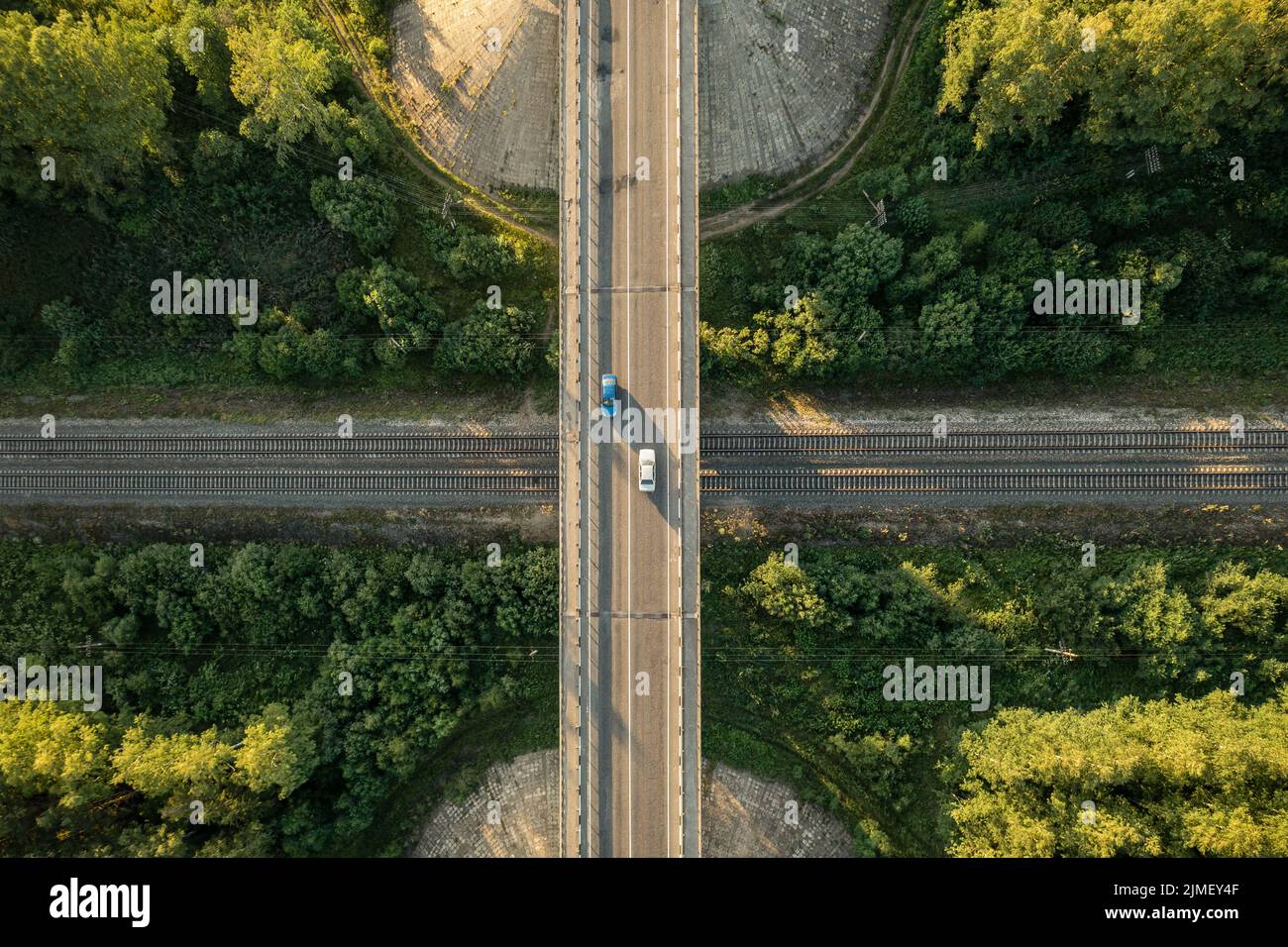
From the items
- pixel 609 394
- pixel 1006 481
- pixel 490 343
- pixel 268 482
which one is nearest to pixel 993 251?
pixel 1006 481

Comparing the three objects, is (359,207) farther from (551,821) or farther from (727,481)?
(551,821)

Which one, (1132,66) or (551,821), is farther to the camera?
(551,821)

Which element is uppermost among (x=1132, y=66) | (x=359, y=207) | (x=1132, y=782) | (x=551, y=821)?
(x=1132, y=66)

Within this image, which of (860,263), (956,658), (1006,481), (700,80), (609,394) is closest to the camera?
(609,394)

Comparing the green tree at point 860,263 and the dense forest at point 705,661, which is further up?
the green tree at point 860,263

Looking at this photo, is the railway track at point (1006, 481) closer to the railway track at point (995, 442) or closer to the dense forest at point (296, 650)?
the railway track at point (995, 442)

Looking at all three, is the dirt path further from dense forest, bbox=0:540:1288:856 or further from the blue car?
dense forest, bbox=0:540:1288:856

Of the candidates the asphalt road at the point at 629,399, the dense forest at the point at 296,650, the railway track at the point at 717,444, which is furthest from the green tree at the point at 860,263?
the dense forest at the point at 296,650
